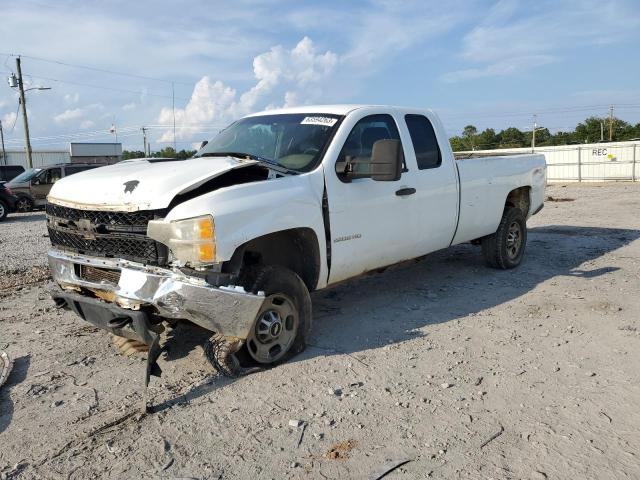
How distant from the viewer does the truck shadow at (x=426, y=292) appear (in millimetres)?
5082

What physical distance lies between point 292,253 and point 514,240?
4.06m

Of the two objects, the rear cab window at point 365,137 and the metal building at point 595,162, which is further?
the metal building at point 595,162

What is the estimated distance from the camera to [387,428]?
3.45 meters

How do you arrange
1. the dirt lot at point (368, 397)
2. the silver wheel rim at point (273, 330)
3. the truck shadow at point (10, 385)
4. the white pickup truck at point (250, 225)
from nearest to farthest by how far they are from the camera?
the dirt lot at point (368, 397)
the truck shadow at point (10, 385)
the white pickup truck at point (250, 225)
the silver wheel rim at point (273, 330)

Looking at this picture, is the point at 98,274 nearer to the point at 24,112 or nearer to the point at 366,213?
the point at 366,213

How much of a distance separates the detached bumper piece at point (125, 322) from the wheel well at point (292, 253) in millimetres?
925

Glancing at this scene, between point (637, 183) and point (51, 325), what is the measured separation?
81.2 ft

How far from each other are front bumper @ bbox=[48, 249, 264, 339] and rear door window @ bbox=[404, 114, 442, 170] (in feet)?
8.75

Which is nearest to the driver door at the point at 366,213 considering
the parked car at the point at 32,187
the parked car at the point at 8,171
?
the parked car at the point at 32,187

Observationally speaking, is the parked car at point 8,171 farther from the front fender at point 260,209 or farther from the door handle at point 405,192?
the front fender at point 260,209

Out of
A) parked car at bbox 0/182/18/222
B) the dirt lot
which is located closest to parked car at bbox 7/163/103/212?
parked car at bbox 0/182/18/222

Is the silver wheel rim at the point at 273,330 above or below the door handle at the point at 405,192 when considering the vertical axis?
below

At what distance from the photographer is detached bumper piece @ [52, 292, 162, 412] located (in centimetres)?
377

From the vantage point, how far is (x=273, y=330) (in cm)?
431
